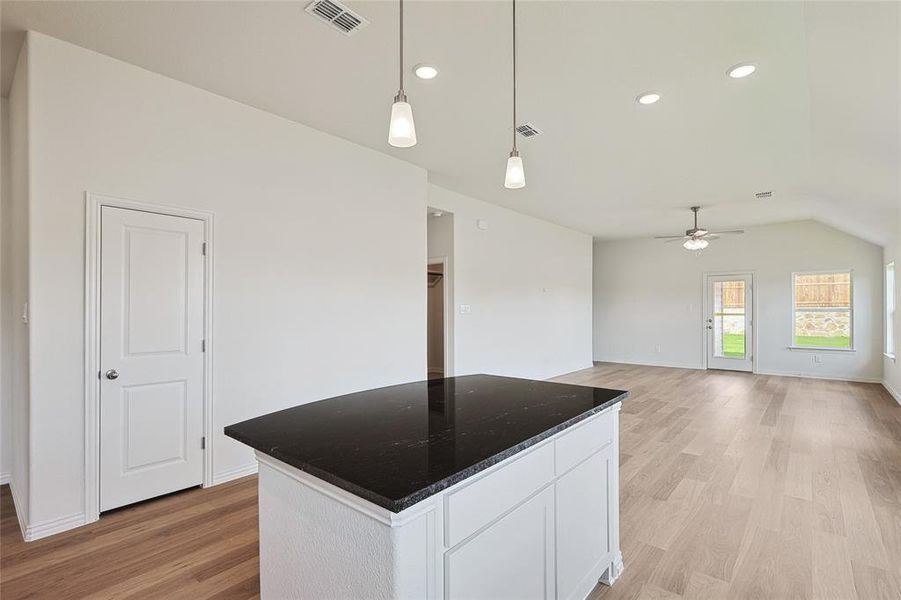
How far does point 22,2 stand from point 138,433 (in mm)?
2444

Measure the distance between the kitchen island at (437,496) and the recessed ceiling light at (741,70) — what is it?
218 centimetres

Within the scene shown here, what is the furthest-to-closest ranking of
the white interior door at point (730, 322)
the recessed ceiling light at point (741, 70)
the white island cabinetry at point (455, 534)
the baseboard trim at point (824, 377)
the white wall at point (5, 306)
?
the white interior door at point (730, 322) → the baseboard trim at point (824, 377) → the white wall at point (5, 306) → the recessed ceiling light at point (741, 70) → the white island cabinetry at point (455, 534)

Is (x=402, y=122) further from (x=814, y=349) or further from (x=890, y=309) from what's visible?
(x=814, y=349)

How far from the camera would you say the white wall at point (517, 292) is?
5766 mm

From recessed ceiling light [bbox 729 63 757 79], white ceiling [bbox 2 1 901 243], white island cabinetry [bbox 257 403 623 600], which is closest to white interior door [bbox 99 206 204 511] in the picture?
white ceiling [bbox 2 1 901 243]

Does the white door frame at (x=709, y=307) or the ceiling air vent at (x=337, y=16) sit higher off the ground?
the ceiling air vent at (x=337, y=16)

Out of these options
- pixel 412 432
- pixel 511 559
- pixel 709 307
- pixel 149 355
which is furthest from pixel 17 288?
pixel 709 307

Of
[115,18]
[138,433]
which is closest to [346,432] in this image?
[138,433]

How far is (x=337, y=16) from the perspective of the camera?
2289 millimetres

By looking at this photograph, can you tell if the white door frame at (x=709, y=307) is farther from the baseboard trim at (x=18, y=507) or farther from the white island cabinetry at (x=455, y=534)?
the baseboard trim at (x=18, y=507)

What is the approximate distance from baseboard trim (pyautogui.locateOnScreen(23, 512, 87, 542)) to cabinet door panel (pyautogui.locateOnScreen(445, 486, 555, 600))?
261 centimetres

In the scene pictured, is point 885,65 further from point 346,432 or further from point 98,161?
point 98,161

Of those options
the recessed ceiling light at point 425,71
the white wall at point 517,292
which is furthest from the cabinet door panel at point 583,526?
the white wall at point 517,292

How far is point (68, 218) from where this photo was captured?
100 inches
